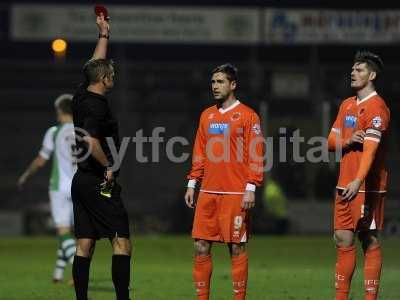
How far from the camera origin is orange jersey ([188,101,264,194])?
9.05 m

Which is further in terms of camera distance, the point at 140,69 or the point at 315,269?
the point at 140,69

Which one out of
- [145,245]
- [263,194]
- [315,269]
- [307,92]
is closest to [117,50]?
[307,92]

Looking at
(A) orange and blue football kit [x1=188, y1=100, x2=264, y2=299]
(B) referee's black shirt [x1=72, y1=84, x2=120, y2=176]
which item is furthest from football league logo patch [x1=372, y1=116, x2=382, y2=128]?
(B) referee's black shirt [x1=72, y1=84, x2=120, y2=176]

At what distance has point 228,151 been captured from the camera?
9078 mm

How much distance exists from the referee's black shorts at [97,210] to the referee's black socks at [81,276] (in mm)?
211

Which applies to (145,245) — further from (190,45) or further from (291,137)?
(190,45)

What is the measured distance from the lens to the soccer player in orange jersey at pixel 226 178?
8977 mm

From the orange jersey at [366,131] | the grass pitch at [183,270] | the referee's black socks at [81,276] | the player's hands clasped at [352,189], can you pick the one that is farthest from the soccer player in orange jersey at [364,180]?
the referee's black socks at [81,276]

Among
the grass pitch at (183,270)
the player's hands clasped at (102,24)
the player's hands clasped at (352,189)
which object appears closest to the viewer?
the player's hands clasped at (352,189)

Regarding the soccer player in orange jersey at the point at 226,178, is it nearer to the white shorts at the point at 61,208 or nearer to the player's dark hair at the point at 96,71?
the player's dark hair at the point at 96,71

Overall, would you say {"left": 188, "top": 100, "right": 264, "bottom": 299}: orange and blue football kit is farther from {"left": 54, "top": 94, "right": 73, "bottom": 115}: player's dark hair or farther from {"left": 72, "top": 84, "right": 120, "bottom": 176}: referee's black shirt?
{"left": 54, "top": 94, "right": 73, "bottom": 115}: player's dark hair

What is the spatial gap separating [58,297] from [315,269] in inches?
172

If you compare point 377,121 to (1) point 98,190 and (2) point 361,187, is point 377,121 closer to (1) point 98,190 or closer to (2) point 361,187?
(2) point 361,187

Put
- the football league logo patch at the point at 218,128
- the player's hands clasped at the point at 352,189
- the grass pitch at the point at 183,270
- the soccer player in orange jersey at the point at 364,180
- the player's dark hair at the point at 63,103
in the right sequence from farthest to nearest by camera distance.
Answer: the player's dark hair at the point at 63,103 → the grass pitch at the point at 183,270 → the football league logo patch at the point at 218,128 → the soccer player in orange jersey at the point at 364,180 → the player's hands clasped at the point at 352,189
